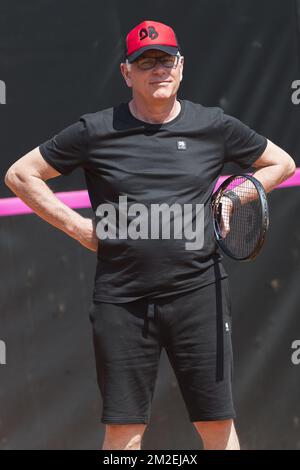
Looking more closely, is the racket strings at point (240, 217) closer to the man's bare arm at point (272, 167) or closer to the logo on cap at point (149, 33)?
the man's bare arm at point (272, 167)

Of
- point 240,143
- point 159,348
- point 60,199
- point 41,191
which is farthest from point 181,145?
point 60,199

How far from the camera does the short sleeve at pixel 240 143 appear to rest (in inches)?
131

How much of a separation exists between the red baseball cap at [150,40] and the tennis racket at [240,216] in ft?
1.71

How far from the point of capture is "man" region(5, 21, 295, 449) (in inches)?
125

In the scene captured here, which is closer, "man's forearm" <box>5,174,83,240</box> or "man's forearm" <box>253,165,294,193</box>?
"man's forearm" <box>5,174,83,240</box>

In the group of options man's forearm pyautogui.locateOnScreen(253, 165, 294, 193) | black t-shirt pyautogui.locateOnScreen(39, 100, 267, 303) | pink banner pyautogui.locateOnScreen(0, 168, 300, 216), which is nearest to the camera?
black t-shirt pyautogui.locateOnScreen(39, 100, 267, 303)

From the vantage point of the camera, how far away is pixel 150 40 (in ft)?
10.5

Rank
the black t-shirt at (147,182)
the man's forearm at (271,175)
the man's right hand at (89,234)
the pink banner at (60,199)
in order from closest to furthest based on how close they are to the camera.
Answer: the black t-shirt at (147,182) → the man's right hand at (89,234) → the man's forearm at (271,175) → the pink banner at (60,199)

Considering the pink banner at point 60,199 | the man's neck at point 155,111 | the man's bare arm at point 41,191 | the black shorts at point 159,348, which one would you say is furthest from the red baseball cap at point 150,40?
the pink banner at point 60,199

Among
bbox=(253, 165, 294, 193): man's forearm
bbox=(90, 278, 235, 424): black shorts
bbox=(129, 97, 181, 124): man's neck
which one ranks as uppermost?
bbox=(129, 97, 181, 124): man's neck

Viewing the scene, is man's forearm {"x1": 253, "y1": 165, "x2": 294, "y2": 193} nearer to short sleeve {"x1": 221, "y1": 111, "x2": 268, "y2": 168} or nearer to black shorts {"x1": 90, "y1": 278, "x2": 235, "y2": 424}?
short sleeve {"x1": 221, "y1": 111, "x2": 268, "y2": 168}

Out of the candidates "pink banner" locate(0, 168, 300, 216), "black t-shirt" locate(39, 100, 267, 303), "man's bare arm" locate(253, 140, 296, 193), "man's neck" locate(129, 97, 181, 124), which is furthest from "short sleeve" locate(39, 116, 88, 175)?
"pink banner" locate(0, 168, 300, 216)

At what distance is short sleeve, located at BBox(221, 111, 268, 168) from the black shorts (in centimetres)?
47
